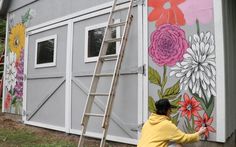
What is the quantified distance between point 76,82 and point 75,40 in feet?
2.81

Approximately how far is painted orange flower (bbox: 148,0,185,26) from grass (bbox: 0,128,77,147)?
105 inches

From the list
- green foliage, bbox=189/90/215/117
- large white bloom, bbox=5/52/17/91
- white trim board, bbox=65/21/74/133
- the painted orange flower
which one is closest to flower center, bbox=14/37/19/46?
large white bloom, bbox=5/52/17/91

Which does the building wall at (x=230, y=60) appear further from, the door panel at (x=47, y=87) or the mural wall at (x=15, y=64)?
the mural wall at (x=15, y=64)

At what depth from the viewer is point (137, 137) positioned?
5.29 metres

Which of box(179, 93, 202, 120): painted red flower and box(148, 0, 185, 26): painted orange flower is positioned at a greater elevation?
box(148, 0, 185, 26): painted orange flower

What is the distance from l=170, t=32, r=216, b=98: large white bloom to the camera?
443 cm

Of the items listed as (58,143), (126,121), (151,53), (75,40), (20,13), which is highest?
(20,13)

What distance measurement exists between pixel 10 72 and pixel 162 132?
274 inches

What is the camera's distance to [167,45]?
4.95m

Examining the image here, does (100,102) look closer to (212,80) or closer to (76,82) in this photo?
(76,82)

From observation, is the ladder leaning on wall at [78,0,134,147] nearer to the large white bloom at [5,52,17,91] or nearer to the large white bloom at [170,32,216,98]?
the large white bloom at [170,32,216,98]

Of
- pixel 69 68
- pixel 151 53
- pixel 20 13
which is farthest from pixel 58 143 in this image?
pixel 20 13

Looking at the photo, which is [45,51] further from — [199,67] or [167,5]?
[199,67]

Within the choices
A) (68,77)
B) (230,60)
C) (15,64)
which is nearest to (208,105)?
(230,60)
